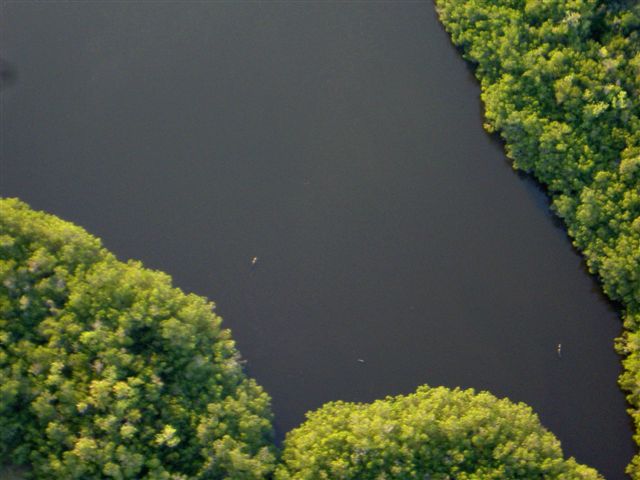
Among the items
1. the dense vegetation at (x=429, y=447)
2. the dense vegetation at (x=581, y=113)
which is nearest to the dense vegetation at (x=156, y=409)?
the dense vegetation at (x=429, y=447)

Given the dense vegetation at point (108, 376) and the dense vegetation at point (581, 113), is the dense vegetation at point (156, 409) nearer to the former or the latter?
the dense vegetation at point (108, 376)

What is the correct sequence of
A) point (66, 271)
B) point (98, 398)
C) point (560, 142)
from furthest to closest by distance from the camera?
point (560, 142) → point (66, 271) → point (98, 398)

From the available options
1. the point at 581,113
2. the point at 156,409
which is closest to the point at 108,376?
the point at 156,409

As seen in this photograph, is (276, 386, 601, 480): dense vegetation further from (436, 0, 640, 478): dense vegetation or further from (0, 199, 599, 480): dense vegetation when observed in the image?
(436, 0, 640, 478): dense vegetation

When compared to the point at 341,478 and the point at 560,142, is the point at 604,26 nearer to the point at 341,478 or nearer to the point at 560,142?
the point at 560,142

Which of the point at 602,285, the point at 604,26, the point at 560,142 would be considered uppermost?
the point at 604,26

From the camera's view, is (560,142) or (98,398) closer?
(98,398)

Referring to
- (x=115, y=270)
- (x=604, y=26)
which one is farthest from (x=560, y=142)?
(x=115, y=270)

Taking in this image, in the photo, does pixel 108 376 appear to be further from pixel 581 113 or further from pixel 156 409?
pixel 581 113
